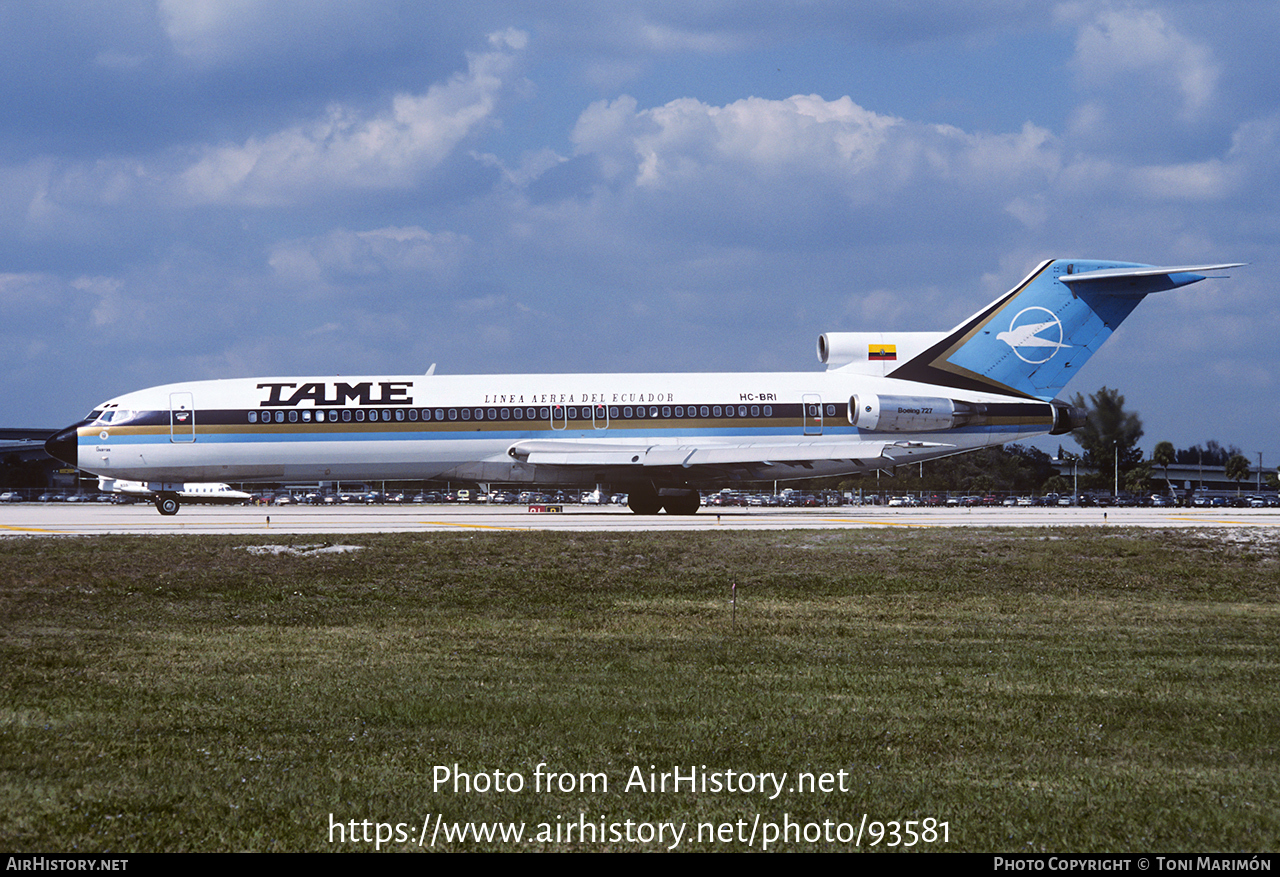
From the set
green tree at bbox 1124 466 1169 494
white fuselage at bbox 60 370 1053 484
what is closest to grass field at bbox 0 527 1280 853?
white fuselage at bbox 60 370 1053 484

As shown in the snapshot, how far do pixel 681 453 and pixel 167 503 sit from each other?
2018 centimetres

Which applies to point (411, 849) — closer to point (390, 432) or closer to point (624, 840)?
point (624, 840)

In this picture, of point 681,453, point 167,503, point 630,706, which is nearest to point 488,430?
point 681,453

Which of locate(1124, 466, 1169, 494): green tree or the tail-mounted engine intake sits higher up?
the tail-mounted engine intake

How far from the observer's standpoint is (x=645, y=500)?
40844mm

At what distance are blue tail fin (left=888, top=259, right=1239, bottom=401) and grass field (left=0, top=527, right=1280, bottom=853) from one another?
2038cm

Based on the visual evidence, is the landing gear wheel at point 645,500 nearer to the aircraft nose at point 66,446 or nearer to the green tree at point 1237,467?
the aircraft nose at point 66,446

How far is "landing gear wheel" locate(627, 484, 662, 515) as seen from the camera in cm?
4006

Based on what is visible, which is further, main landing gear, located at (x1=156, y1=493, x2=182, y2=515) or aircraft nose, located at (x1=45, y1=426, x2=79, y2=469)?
main landing gear, located at (x1=156, y1=493, x2=182, y2=515)

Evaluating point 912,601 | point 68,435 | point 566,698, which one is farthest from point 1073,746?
point 68,435

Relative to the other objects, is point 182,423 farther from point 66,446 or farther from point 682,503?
point 682,503

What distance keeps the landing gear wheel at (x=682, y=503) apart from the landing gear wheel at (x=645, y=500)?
→ 12.8 inches

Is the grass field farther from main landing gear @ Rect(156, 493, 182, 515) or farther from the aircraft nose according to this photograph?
main landing gear @ Rect(156, 493, 182, 515)

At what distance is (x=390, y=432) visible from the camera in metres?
37.0
